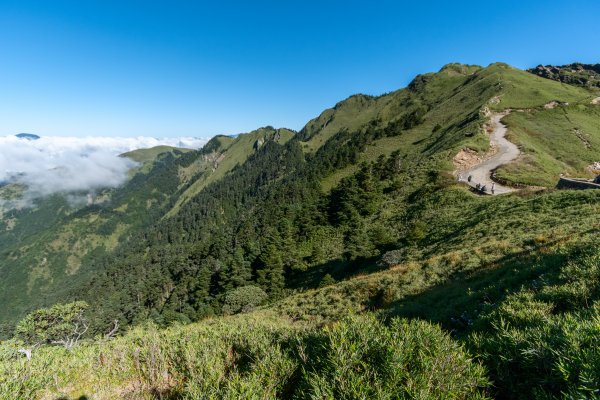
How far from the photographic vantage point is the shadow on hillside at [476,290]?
34.7ft

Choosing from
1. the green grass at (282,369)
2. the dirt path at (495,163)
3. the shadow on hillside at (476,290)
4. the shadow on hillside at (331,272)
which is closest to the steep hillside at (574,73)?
the dirt path at (495,163)

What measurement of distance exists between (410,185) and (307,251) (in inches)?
923

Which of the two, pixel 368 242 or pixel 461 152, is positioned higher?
pixel 461 152

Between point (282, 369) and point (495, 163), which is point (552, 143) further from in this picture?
point (282, 369)

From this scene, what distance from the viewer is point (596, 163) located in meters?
49.8

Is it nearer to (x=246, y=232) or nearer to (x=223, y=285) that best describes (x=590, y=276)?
(x=223, y=285)

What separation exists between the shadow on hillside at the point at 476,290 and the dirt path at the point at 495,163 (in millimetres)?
28185

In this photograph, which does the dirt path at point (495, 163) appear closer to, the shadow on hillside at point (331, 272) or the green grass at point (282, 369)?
the shadow on hillside at point (331, 272)

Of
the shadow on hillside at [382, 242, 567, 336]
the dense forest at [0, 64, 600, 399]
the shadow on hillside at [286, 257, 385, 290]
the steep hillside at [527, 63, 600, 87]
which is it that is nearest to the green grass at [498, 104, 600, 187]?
the dense forest at [0, 64, 600, 399]

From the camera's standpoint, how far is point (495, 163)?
48.3m

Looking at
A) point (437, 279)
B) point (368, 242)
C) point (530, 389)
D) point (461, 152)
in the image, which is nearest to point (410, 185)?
point (461, 152)

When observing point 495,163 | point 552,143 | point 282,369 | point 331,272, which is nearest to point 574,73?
point 552,143

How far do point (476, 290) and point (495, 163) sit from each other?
44.9m

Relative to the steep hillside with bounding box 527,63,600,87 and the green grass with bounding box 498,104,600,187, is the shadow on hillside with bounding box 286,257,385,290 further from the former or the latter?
the steep hillside with bounding box 527,63,600,87
